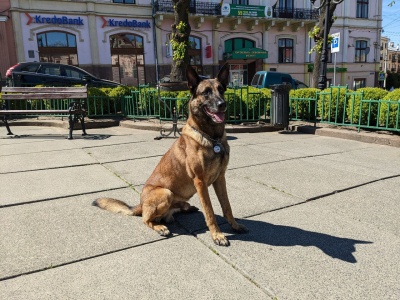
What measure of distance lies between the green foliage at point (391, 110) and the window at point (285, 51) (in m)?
24.9

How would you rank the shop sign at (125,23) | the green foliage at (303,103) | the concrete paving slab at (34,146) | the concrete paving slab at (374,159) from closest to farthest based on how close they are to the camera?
the concrete paving slab at (374,159) → the concrete paving slab at (34,146) → the green foliage at (303,103) → the shop sign at (125,23)

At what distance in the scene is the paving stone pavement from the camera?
2.26 meters

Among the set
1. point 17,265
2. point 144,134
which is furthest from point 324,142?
point 17,265

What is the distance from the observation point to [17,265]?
8.31ft

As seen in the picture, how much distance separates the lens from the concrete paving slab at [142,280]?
7.14 ft

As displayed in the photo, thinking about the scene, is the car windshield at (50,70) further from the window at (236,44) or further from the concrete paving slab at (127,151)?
the window at (236,44)

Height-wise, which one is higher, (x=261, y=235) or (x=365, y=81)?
(x=365, y=81)

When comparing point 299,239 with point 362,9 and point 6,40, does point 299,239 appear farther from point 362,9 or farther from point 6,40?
point 362,9

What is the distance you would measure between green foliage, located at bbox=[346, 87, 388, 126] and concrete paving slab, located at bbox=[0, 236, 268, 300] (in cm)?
678

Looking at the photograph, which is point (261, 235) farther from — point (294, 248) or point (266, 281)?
point (266, 281)

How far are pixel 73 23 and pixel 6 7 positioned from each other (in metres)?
4.15

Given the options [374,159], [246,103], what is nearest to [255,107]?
[246,103]

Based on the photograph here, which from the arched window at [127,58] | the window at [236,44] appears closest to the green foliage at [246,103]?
the arched window at [127,58]

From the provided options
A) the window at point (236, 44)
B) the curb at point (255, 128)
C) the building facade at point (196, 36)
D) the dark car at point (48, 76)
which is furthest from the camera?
the window at point (236, 44)
